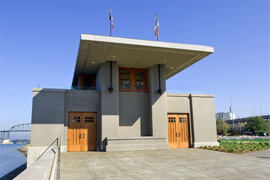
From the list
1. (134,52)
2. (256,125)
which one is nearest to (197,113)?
(134,52)

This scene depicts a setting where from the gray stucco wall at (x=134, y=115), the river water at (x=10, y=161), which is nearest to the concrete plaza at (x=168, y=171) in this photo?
the gray stucco wall at (x=134, y=115)

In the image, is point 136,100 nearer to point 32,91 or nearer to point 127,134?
point 127,134

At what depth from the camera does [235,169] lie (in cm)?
835

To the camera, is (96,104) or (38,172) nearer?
(38,172)

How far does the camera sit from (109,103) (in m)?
15.2

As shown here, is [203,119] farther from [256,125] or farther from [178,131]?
[256,125]

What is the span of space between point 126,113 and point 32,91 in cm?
633

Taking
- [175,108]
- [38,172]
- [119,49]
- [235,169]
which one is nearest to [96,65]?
[119,49]

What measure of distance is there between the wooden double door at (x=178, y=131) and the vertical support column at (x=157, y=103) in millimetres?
894

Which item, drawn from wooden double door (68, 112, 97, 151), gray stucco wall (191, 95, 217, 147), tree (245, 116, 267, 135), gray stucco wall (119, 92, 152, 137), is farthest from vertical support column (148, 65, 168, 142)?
tree (245, 116, 267, 135)

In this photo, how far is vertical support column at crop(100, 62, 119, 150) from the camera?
1488 cm

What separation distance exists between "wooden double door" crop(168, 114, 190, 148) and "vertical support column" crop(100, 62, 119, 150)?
4.18 metres

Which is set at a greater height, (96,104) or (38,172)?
(96,104)

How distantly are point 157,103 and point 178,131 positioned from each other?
9.01ft
